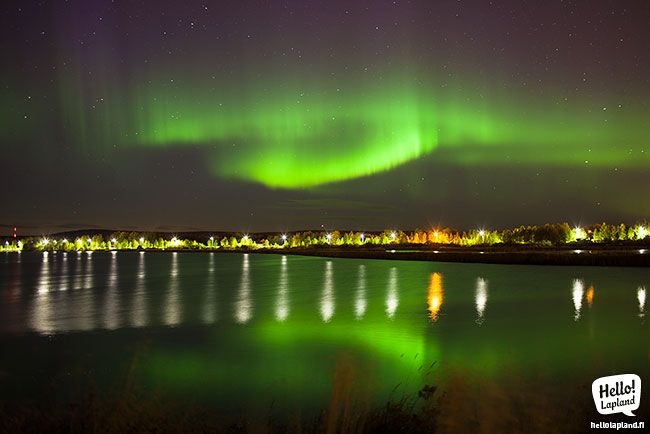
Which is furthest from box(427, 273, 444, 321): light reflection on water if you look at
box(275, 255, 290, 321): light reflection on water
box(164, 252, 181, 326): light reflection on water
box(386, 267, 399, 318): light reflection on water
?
box(164, 252, 181, 326): light reflection on water

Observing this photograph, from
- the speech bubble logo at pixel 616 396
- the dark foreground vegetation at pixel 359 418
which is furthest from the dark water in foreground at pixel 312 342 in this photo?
the dark foreground vegetation at pixel 359 418

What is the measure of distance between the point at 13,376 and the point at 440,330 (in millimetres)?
16090

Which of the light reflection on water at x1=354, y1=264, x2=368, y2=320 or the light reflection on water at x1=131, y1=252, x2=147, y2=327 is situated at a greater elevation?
the light reflection on water at x1=354, y1=264, x2=368, y2=320

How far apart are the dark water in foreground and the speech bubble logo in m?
0.45

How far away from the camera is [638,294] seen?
120ft

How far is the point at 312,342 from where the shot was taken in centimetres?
2164

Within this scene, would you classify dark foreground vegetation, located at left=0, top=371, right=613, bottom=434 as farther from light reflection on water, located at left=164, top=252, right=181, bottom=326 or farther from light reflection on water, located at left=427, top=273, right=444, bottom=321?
light reflection on water, located at left=427, top=273, right=444, bottom=321

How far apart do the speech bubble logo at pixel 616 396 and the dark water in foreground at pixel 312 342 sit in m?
0.45

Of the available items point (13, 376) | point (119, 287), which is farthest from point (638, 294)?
point (119, 287)

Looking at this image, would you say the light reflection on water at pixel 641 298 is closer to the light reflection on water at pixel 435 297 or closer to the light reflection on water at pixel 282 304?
A: the light reflection on water at pixel 435 297

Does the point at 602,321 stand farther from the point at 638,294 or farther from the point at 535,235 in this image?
the point at 535,235

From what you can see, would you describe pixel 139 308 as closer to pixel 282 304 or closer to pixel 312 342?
pixel 282 304

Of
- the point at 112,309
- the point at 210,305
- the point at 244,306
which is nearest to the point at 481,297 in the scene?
the point at 244,306

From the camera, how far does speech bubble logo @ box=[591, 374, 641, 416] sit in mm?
9633
